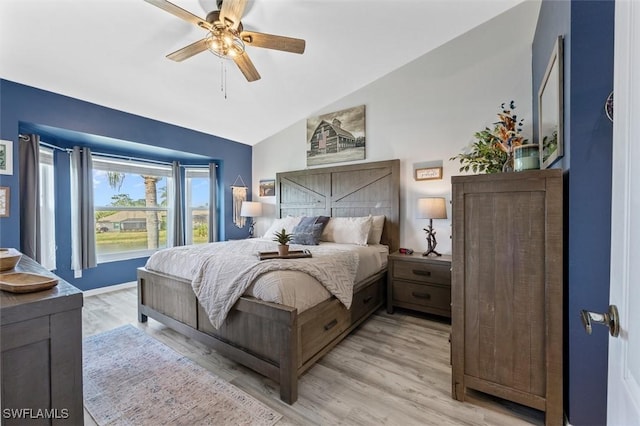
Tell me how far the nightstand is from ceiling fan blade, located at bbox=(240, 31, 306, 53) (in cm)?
237

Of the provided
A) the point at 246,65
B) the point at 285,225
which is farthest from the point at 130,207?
the point at 246,65

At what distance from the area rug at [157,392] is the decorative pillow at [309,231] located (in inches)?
68.9

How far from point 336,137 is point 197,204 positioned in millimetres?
2988

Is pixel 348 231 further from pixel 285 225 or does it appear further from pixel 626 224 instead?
pixel 626 224

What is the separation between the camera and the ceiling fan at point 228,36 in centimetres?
193

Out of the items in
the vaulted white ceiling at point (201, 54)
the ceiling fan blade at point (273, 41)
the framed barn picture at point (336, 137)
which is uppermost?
the vaulted white ceiling at point (201, 54)

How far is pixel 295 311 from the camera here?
175 centimetres

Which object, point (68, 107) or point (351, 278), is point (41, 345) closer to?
point (351, 278)

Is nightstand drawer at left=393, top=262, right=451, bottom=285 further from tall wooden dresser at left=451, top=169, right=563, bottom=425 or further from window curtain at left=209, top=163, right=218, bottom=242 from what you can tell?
window curtain at left=209, top=163, right=218, bottom=242

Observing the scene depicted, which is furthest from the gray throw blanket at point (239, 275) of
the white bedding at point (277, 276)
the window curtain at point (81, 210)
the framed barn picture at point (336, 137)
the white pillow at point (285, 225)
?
the window curtain at point (81, 210)

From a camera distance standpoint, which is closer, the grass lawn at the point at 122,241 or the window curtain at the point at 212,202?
the grass lawn at the point at 122,241

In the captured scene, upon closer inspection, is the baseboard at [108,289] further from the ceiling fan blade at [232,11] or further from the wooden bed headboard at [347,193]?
the ceiling fan blade at [232,11]

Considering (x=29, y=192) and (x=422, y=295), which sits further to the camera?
(x=29, y=192)

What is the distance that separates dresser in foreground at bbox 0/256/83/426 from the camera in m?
0.87
